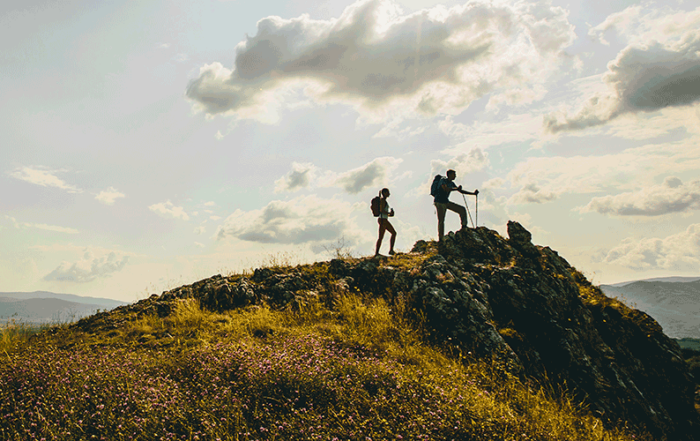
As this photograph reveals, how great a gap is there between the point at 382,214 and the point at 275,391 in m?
9.39

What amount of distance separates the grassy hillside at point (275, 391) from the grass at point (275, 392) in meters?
0.02

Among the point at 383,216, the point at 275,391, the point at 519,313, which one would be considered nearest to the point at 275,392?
the point at 275,391

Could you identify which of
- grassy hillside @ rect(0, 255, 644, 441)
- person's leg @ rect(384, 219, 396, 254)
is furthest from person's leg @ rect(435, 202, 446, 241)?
grassy hillside @ rect(0, 255, 644, 441)

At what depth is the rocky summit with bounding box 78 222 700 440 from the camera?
8.07 metres

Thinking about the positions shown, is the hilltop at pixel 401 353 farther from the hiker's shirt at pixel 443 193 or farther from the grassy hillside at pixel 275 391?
the hiker's shirt at pixel 443 193

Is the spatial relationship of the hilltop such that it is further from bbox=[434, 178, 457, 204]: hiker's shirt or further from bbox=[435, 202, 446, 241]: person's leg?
bbox=[434, 178, 457, 204]: hiker's shirt

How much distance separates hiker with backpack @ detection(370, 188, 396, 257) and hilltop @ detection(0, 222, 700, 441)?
1.59m

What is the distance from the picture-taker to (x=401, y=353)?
21.8 ft

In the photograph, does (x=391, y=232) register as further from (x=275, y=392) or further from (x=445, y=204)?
(x=275, y=392)

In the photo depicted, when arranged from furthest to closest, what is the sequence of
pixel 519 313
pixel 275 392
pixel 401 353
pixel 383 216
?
pixel 383 216 → pixel 519 313 → pixel 401 353 → pixel 275 392

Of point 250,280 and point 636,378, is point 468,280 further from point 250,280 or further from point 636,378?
point 250,280

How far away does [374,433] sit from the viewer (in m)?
4.05

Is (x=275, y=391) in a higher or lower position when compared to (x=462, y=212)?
lower

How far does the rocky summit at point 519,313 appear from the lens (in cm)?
807
